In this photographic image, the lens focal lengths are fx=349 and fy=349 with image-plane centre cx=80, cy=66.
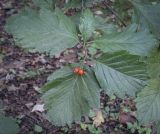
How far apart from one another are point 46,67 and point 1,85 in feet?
1.86

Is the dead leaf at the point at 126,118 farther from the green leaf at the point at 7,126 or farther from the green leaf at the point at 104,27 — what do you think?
the green leaf at the point at 104,27

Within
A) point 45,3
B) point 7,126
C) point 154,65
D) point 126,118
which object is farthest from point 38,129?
point 154,65

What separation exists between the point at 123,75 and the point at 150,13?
40 cm

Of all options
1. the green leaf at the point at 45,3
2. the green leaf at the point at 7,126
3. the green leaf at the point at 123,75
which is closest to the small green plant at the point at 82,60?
the green leaf at the point at 123,75

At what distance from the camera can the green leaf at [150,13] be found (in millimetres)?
1224

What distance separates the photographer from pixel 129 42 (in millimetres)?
1044

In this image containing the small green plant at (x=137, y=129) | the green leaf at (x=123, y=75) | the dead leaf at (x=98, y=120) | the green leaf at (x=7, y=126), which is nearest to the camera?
the green leaf at (x=123, y=75)

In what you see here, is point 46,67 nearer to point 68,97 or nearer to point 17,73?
point 17,73

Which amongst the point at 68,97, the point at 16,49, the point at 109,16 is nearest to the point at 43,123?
the point at 16,49

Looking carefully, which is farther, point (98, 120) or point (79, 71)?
point (98, 120)

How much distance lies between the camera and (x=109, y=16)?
4559 mm

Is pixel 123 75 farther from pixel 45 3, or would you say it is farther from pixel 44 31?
pixel 45 3

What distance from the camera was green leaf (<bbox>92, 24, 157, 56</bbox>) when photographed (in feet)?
3.40

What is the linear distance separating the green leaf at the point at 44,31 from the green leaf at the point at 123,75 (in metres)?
0.14
